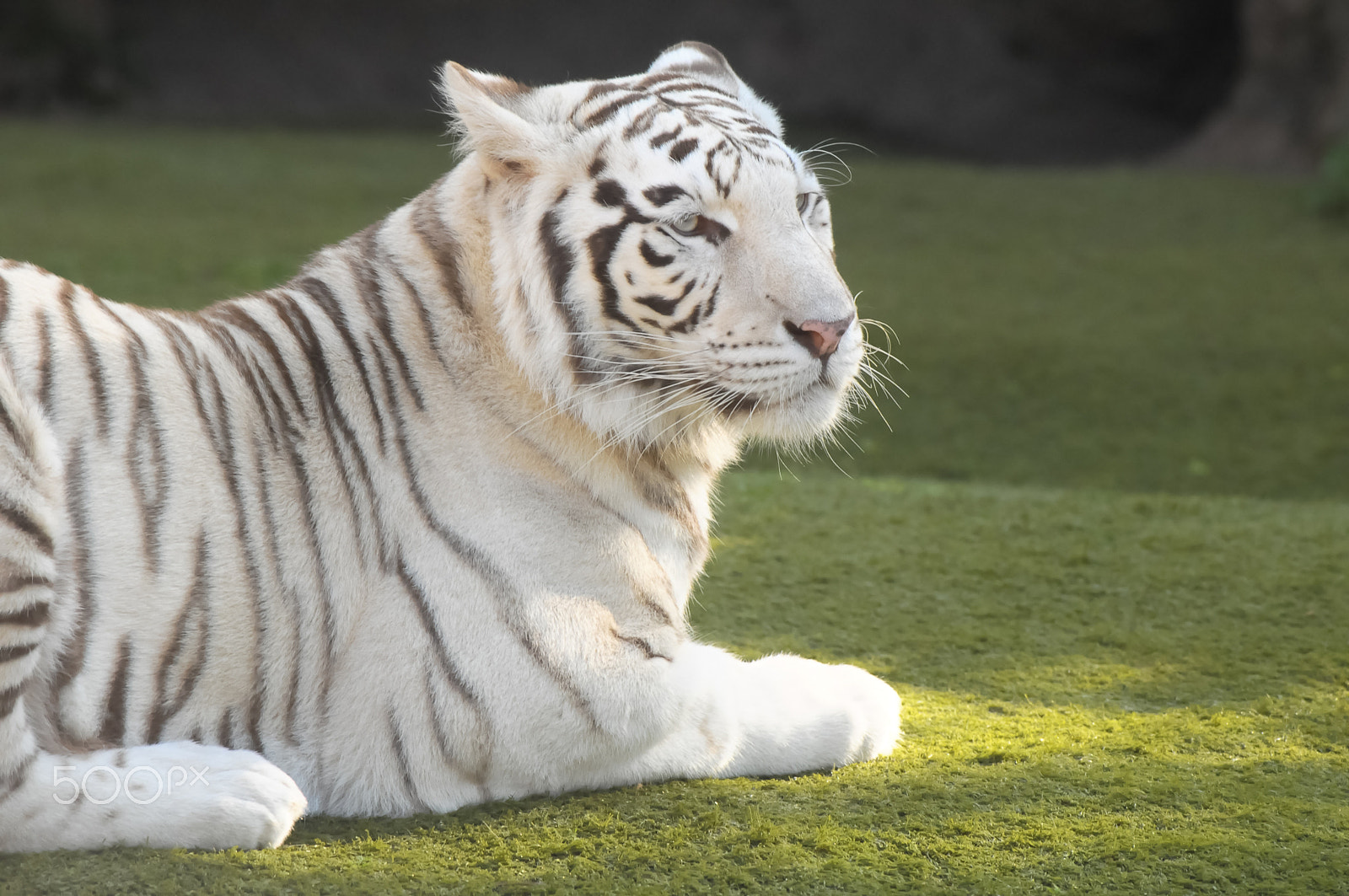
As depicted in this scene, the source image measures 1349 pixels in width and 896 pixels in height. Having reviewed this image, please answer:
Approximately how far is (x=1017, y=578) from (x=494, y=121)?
1.55m

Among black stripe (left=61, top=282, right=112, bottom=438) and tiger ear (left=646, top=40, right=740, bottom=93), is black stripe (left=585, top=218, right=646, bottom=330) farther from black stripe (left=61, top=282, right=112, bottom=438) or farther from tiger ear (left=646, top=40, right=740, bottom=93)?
black stripe (left=61, top=282, right=112, bottom=438)

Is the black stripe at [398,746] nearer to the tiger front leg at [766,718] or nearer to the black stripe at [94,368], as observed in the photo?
the tiger front leg at [766,718]

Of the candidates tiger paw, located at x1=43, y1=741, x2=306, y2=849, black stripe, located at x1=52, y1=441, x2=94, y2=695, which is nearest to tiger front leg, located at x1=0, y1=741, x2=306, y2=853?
tiger paw, located at x1=43, y1=741, x2=306, y2=849

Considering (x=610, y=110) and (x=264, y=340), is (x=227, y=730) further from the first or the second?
(x=610, y=110)

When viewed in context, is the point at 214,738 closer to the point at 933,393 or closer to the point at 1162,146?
the point at 933,393

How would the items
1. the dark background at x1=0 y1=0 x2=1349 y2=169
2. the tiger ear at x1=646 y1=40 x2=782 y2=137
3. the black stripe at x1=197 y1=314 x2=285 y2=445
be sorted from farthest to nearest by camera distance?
1. the dark background at x1=0 y1=0 x2=1349 y2=169
2. the tiger ear at x1=646 y1=40 x2=782 y2=137
3. the black stripe at x1=197 y1=314 x2=285 y2=445

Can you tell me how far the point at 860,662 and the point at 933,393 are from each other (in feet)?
8.49

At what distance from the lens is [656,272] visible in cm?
176

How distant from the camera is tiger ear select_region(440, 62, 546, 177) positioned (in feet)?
5.83

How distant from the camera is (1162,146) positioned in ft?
38.6

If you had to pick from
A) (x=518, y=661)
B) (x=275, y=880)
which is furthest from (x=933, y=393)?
(x=275, y=880)

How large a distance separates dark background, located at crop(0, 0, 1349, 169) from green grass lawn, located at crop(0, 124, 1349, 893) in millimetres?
4797

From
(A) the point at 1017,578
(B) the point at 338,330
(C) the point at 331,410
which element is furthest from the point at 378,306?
(A) the point at 1017,578

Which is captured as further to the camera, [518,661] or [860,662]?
[860,662]
